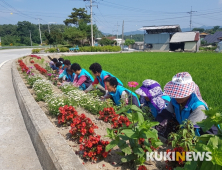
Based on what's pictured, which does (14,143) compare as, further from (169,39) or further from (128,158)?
(169,39)

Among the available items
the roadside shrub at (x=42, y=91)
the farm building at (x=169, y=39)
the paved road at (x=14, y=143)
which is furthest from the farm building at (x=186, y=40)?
the paved road at (x=14, y=143)

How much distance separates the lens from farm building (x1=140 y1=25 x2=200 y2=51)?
3544cm

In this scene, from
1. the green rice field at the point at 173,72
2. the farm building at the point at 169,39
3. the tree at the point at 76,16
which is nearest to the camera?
the green rice field at the point at 173,72

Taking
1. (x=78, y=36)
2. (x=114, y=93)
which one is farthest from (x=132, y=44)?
(x=114, y=93)

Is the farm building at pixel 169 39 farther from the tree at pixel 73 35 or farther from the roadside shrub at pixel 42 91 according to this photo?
the roadside shrub at pixel 42 91

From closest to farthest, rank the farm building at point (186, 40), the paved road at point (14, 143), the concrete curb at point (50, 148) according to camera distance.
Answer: the concrete curb at point (50, 148) → the paved road at point (14, 143) → the farm building at point (186, 40)

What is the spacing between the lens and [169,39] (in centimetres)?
3747

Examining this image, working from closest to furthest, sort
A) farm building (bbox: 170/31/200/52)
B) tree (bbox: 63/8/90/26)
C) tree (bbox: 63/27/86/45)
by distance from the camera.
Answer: farm building (bbox: 170/31/200/52) < tree (bbox: 63/27/86/45) < tree (bbox: 63/8/90/26)

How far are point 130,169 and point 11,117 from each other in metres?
3.09

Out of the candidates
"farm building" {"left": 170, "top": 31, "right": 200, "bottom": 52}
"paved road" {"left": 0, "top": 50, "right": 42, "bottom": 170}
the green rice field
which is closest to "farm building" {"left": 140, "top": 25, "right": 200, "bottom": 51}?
"farm building" {"left": 170, "top": 31, "right": 200, "bottom": 52}

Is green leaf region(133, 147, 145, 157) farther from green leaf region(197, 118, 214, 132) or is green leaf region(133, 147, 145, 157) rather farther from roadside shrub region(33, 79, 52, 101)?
roadside shrub region(33, 79, 52, 101)

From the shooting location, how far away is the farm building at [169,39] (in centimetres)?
3544

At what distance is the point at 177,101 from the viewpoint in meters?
2.31

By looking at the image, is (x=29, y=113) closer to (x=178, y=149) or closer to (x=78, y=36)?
(x=178, y=149)
